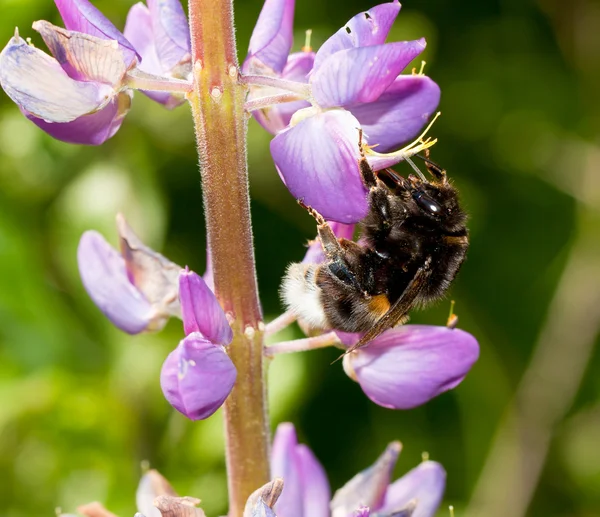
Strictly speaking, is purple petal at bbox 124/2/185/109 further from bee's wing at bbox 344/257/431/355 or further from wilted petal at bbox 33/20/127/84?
bee's wing at bbox 344/257/431/355

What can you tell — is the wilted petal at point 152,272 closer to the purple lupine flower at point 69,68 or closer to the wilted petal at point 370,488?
the purple lupine flower at point 69,68

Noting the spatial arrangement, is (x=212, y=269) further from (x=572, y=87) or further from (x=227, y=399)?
(x=572, y=87)

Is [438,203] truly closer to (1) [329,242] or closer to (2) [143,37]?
(1) [329,242]

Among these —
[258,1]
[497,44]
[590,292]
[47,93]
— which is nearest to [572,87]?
[497,44]

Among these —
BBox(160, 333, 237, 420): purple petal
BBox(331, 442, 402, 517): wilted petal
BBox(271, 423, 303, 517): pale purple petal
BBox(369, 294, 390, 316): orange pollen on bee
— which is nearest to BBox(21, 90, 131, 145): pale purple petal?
A: BBox(160, 333, 237, 420): purple petal

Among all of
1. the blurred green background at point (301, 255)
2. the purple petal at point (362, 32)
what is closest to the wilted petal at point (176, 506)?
the purple petal at point (362, 32)

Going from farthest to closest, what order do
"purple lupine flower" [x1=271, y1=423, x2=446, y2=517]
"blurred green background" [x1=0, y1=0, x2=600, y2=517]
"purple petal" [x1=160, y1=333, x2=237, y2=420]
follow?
"blurred green background" [x1=0, y1=0, x2=600, y2=517]
"purple lupine flower" [x1=271, y1=423, x2=446, y2=517]
"purple petal" [x1=160, y1=333, x2=237, y2=420]

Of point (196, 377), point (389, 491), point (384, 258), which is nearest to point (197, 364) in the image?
point (196, 377)
